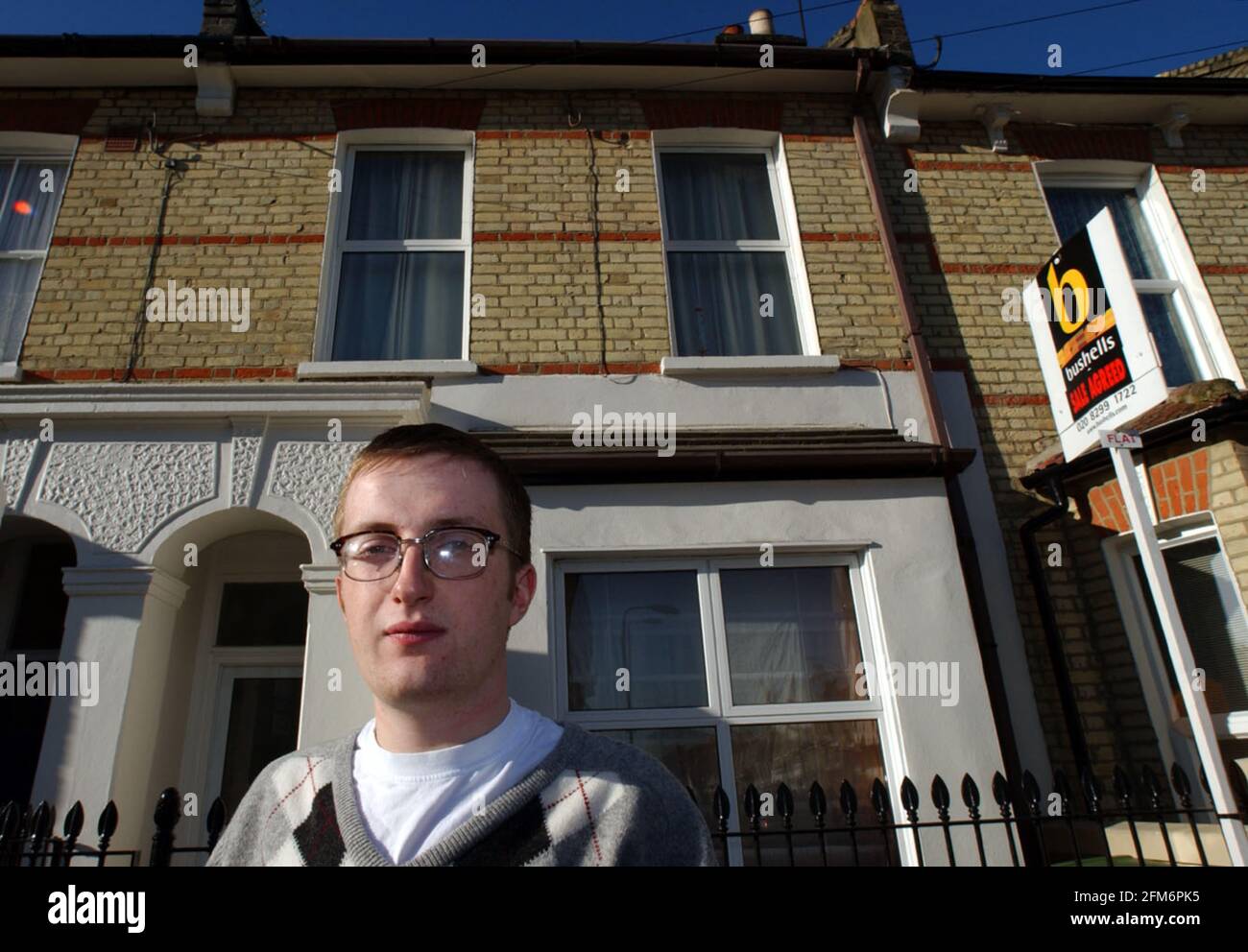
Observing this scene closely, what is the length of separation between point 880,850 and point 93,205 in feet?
23.4

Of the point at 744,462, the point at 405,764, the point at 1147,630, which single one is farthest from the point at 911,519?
the point at 405,764

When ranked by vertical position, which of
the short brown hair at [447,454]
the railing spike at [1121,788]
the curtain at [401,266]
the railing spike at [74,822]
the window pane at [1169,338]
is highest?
the curtain at [401,266]

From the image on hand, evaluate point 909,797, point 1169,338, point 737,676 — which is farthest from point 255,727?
point 1169,338

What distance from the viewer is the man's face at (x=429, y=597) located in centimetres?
130

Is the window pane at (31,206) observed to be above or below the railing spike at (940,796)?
above

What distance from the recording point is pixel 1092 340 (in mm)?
4125

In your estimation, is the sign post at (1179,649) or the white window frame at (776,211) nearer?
the sign post at (1179,649)

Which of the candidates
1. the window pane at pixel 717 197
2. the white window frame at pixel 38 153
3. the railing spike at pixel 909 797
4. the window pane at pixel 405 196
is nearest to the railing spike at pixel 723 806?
the railing spike at pixel 909 797

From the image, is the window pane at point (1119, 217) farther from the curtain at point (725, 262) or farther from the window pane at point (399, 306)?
the window pane at point (399, 306)

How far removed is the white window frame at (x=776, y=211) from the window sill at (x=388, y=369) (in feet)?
5.18

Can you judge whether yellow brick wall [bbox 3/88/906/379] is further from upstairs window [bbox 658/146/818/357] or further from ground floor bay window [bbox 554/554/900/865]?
ground floor bay window [bbox 554/554/900/865]

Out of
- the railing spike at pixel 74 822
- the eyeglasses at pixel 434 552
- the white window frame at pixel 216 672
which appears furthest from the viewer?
the white window frame at pixel 216 672

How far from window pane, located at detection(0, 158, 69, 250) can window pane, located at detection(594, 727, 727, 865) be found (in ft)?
19.2
